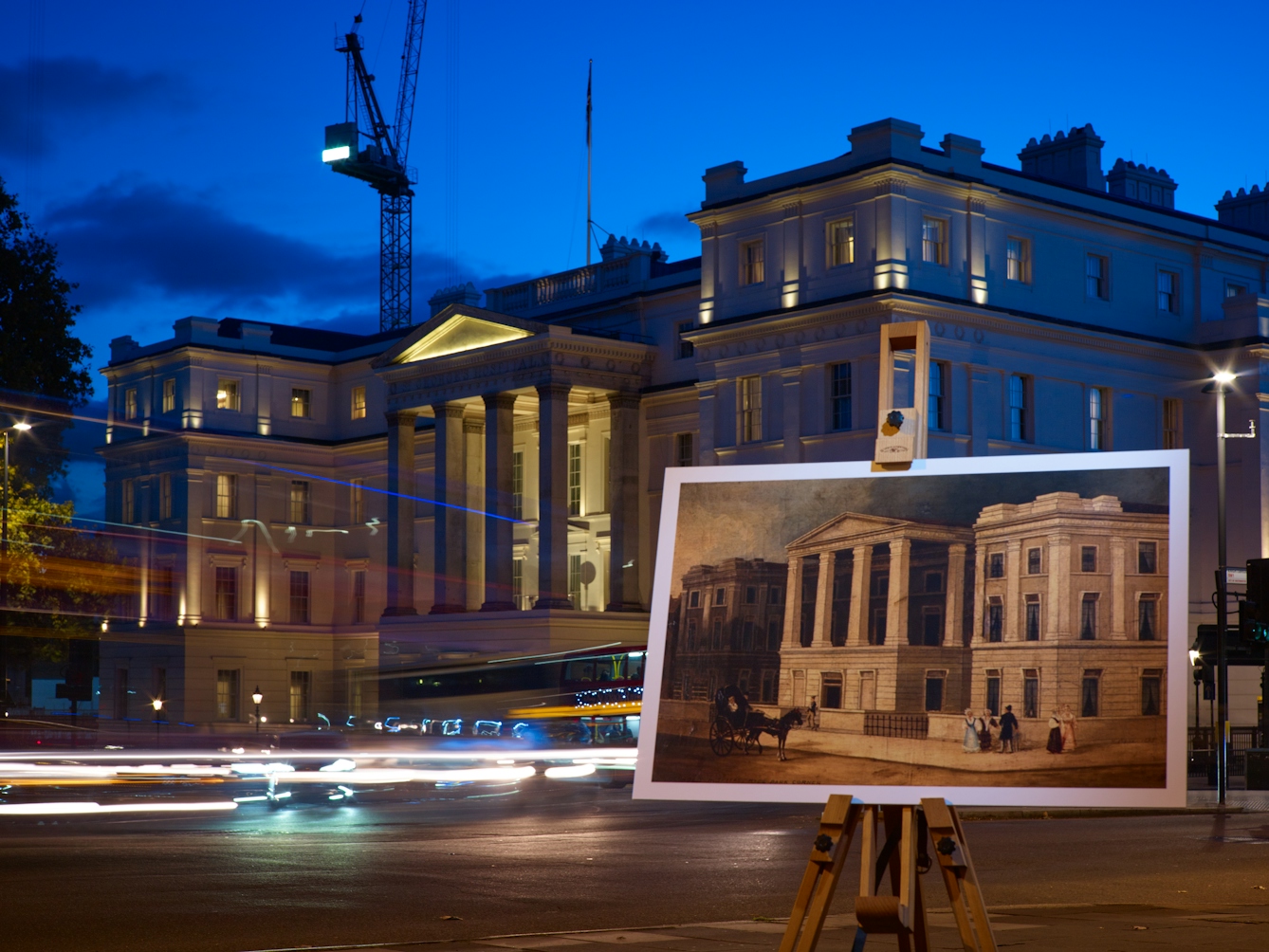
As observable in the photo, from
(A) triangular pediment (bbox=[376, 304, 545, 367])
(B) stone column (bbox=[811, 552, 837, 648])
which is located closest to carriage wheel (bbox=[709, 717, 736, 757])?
(B) stone column (bbox=[811, 552, 837, 648])

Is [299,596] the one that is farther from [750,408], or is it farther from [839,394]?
[839,394]

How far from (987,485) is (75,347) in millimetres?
Result: 44634

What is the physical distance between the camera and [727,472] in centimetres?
899

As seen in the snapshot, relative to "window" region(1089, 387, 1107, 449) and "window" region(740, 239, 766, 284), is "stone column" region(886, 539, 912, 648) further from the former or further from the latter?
"window" region(1089, 387, 1107, 449)

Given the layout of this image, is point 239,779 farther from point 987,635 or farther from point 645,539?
point 987,635

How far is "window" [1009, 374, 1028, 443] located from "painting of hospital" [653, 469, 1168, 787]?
49047 mm

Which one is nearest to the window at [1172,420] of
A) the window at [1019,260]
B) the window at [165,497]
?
the window at [1019,260]

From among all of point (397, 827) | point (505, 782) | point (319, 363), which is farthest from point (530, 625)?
point (397, 827)

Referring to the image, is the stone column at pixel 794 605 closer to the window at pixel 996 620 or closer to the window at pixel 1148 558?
the window at pixel 996 620

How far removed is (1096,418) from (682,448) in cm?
1606

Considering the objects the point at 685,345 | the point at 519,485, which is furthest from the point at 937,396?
the point at 519,485

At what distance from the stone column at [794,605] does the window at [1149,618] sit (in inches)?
64.7

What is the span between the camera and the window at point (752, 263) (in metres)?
58.1

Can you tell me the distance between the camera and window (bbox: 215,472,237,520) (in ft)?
277
